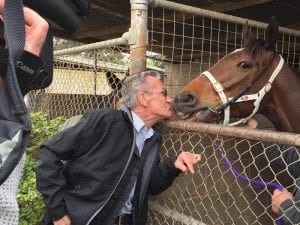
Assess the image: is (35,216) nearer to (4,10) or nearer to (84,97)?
(84,97)

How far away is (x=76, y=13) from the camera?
1.29 m

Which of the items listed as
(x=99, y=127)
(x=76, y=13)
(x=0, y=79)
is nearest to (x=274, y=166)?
(x=99, y=127)

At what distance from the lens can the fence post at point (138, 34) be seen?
2471 millimetres

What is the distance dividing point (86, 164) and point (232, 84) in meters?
1.21

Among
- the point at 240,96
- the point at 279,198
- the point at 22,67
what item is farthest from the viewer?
the point at 240,96

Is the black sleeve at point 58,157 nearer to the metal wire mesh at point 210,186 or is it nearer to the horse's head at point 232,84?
the metal wire mesh at point 210,186

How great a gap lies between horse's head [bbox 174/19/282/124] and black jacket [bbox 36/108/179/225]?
23.3 inches

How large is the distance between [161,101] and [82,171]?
2.05 ft

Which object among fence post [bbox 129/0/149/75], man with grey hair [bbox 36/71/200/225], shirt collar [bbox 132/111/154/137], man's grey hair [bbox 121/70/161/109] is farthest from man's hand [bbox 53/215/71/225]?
fence post [bbox 129/0/149/75]

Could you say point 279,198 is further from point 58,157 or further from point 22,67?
point 22,67

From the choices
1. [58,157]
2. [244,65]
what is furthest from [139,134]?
[244,65]

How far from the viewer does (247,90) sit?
2.97 m

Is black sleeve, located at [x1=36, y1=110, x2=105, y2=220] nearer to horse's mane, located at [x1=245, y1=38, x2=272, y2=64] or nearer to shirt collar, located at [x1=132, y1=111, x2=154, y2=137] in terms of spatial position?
shirt collar, located at [x1=132, y1=111, x2=154, y2=137]

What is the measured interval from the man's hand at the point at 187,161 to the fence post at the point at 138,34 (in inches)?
23.6
